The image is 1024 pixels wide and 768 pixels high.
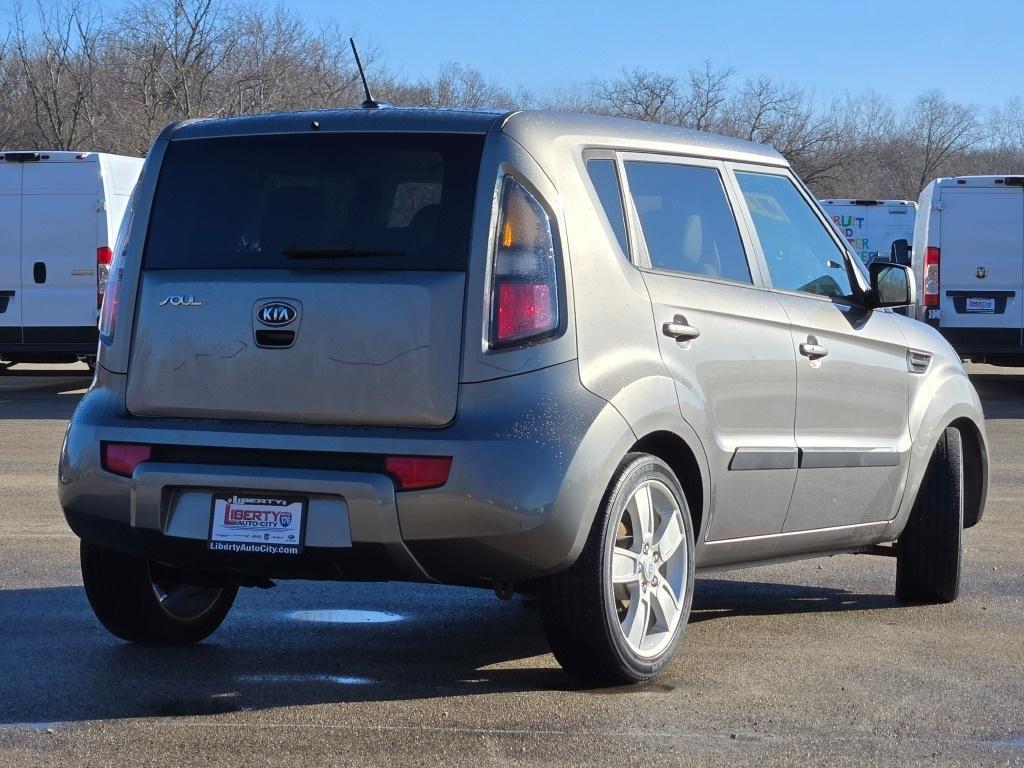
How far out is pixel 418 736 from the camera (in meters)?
4.47

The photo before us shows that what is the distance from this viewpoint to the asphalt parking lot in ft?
14.3

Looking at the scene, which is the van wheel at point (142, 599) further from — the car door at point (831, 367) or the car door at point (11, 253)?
the car door at point (11, 253)

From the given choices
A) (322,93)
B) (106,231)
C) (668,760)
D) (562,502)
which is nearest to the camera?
(668,760)

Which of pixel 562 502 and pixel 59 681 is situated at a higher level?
pixel 562 502

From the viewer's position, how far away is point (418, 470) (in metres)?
4.62

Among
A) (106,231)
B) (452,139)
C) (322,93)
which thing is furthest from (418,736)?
(322,93)

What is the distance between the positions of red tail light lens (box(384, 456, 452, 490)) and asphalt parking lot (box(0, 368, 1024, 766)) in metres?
0.66

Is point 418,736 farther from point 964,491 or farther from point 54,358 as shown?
point 54,358

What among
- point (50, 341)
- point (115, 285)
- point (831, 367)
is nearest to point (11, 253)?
point (50, 341)

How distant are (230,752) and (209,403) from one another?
1.10m

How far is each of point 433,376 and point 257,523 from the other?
664 mm

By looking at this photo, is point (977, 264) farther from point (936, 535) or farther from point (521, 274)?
point (521, 274)

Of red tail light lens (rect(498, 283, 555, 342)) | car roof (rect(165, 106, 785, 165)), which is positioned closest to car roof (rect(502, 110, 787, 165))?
car roof (rect(165, 106, 785, 165))

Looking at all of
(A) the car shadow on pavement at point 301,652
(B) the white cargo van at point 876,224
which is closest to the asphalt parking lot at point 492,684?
(A) the car shadow on pavement at point 301,652
